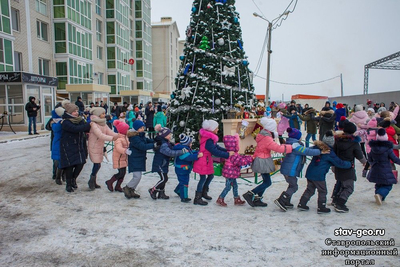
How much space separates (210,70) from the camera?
9.33 metres

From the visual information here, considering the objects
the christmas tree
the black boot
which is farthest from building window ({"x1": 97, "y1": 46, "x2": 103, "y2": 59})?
the black boot

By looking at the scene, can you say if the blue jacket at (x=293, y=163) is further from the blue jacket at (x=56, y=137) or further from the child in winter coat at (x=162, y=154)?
the blue jacket at (x=56, y=137)

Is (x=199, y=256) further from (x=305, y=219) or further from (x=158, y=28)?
(x=158, y=28)

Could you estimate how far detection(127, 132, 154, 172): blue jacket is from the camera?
225 inches

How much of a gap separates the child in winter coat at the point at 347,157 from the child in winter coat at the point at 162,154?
260 centimetres

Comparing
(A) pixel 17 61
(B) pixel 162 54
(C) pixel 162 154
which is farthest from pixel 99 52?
(C) pixel 162 154

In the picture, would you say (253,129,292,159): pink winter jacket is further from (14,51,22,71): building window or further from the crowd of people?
(14,51,22,71): building window

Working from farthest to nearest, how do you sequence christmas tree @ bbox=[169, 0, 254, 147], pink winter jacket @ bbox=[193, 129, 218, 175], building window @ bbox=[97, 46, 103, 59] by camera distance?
1. building window @ bbox=[97, 46, 103, 59]
2. christmas tree @ bbox=[169, 0, 254, 147]
3. pink winter jacket @ bbox=[193, 129, 218, 175]

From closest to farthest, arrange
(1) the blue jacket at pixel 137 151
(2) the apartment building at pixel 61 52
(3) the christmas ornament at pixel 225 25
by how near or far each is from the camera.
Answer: (1) the blue jacket at pixel 137 151, (3) the christmas ornament at pixel 225 25, (2) the apartment building at pixel 61 52

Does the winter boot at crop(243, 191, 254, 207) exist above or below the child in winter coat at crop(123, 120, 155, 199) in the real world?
below

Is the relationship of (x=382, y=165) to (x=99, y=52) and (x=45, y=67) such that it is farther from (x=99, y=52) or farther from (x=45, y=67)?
(x=99, y=52)

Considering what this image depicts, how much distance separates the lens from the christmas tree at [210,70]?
9250 mm

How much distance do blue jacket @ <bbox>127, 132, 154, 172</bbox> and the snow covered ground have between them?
0.60 meters

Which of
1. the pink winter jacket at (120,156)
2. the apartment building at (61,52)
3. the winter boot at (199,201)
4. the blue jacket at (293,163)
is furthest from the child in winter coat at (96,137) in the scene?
the apartment building at (61,52)
